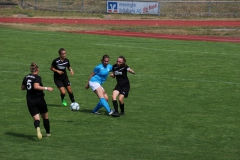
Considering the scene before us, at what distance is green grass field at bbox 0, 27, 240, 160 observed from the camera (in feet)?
49.7

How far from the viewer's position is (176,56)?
35312 millimetres

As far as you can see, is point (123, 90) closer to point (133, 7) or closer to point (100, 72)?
point (100, 72)

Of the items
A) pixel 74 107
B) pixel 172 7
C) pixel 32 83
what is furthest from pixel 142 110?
pixel 172 7

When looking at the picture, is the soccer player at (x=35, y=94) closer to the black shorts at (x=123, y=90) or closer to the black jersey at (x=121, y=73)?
the black shorts at (x=123, y=90)

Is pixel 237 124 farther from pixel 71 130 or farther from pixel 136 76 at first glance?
pixel 136 76

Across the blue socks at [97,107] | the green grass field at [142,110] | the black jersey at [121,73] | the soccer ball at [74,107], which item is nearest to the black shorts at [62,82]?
the green grass field at [142,110]

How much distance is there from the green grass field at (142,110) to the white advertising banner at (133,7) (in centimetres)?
2422

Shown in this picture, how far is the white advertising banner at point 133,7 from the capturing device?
206ft

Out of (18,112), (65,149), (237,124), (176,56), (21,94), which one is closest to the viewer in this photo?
(65,149)

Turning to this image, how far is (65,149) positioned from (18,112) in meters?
5.35

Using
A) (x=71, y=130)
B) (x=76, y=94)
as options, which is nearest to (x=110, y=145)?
(x=71, y=130)

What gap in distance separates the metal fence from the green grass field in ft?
84.6

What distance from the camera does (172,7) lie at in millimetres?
66000

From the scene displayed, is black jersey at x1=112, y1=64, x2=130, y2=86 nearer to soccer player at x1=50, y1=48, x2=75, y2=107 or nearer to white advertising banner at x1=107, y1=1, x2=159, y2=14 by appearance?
soccer player at x1=50, y1=48, x2=75, y2=107
